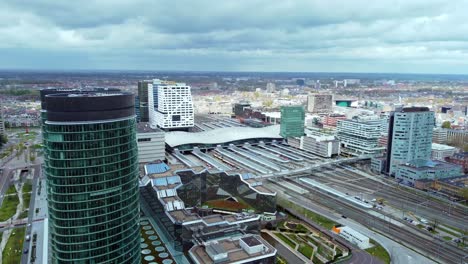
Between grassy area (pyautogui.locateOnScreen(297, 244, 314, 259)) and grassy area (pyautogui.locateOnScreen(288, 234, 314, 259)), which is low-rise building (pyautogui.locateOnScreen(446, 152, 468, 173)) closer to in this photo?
grassy area (pyautogui.locateOnScreen(288, 234, 314, 259))

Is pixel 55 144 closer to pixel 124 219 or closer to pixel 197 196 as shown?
pixel 124 219

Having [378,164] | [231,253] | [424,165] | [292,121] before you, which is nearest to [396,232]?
[231,253]

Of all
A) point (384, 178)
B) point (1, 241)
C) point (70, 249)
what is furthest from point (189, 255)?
point (384, 178)

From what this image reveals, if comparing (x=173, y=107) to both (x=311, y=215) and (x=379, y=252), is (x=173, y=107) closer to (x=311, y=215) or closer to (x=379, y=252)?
(x=311, y=215)

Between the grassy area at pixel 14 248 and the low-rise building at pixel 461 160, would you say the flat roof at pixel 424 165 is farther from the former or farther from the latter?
the grassy area at pixel 14 248

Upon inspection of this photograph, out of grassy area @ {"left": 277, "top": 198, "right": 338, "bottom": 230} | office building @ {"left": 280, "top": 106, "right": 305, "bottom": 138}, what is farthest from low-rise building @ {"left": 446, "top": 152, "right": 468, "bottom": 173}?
grassy area @ {"left": 277, "top": 198, "right": 338, "bottom": 230}
